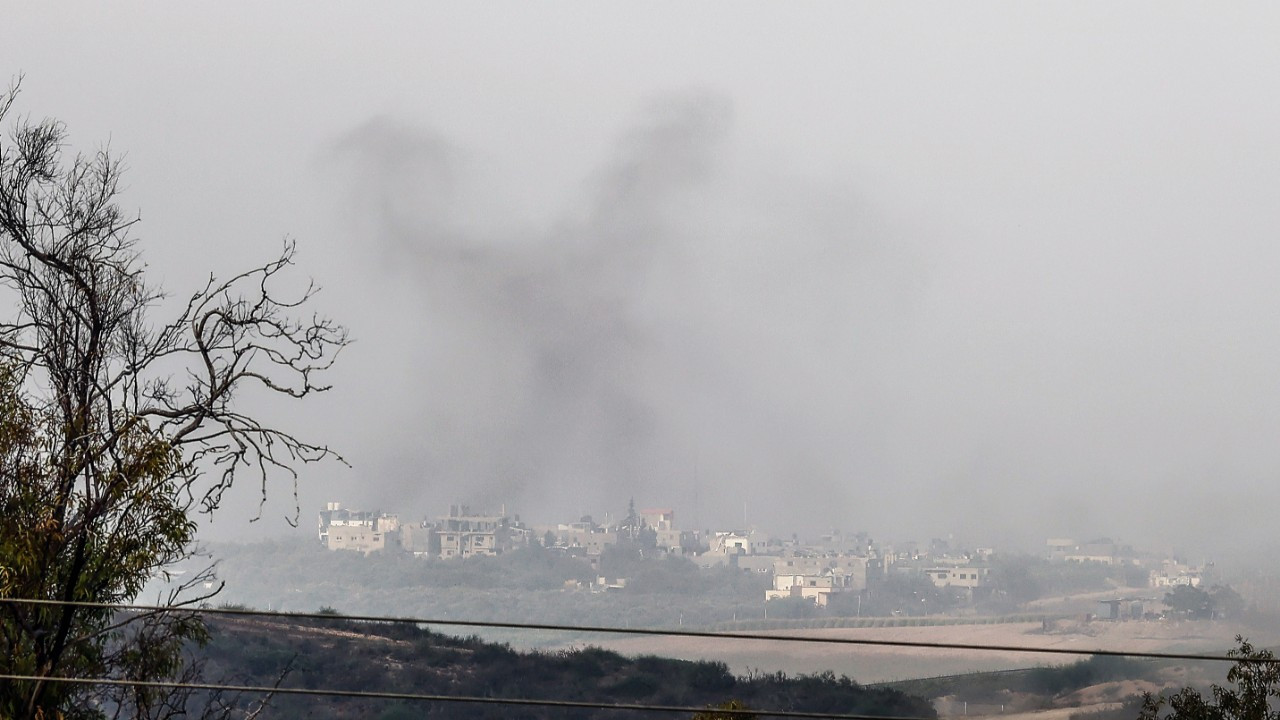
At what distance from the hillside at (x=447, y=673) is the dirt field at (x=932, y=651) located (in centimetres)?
2313

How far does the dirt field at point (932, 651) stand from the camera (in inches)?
3971

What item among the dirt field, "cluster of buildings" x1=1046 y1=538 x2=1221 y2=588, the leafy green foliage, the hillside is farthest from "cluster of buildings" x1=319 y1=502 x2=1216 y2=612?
the leafy green foliage

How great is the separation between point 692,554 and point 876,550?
2151 centimetres

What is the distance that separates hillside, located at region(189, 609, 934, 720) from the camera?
57312 millimetres

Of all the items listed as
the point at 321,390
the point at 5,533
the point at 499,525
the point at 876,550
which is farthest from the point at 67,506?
the point at 499,525

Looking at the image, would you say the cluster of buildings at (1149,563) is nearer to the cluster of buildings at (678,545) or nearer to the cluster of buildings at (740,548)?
the cluster of buildings at (740,548)

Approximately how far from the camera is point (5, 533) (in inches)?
378

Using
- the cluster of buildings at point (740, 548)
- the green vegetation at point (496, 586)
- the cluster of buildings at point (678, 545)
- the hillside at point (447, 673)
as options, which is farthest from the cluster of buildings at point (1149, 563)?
the hillside at point (447, 673)

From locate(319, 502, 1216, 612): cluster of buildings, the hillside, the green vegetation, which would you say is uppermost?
locate(319, 502, 1216, 612): cluster of buildings

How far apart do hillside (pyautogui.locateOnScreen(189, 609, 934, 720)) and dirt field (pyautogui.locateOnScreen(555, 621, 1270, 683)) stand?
23.1 meters

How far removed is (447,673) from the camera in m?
61.3

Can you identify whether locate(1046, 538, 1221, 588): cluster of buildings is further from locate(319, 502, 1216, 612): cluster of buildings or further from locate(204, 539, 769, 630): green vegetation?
locate(204, 539, 769, 630): green vegetation

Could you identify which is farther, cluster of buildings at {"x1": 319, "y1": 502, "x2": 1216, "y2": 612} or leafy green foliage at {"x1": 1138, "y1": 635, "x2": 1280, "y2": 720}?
cluster of buildings at {"x1": 319, "y1": 502, "x2": 1216, "y2": 612}

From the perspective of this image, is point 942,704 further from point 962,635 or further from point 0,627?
point 0,627
